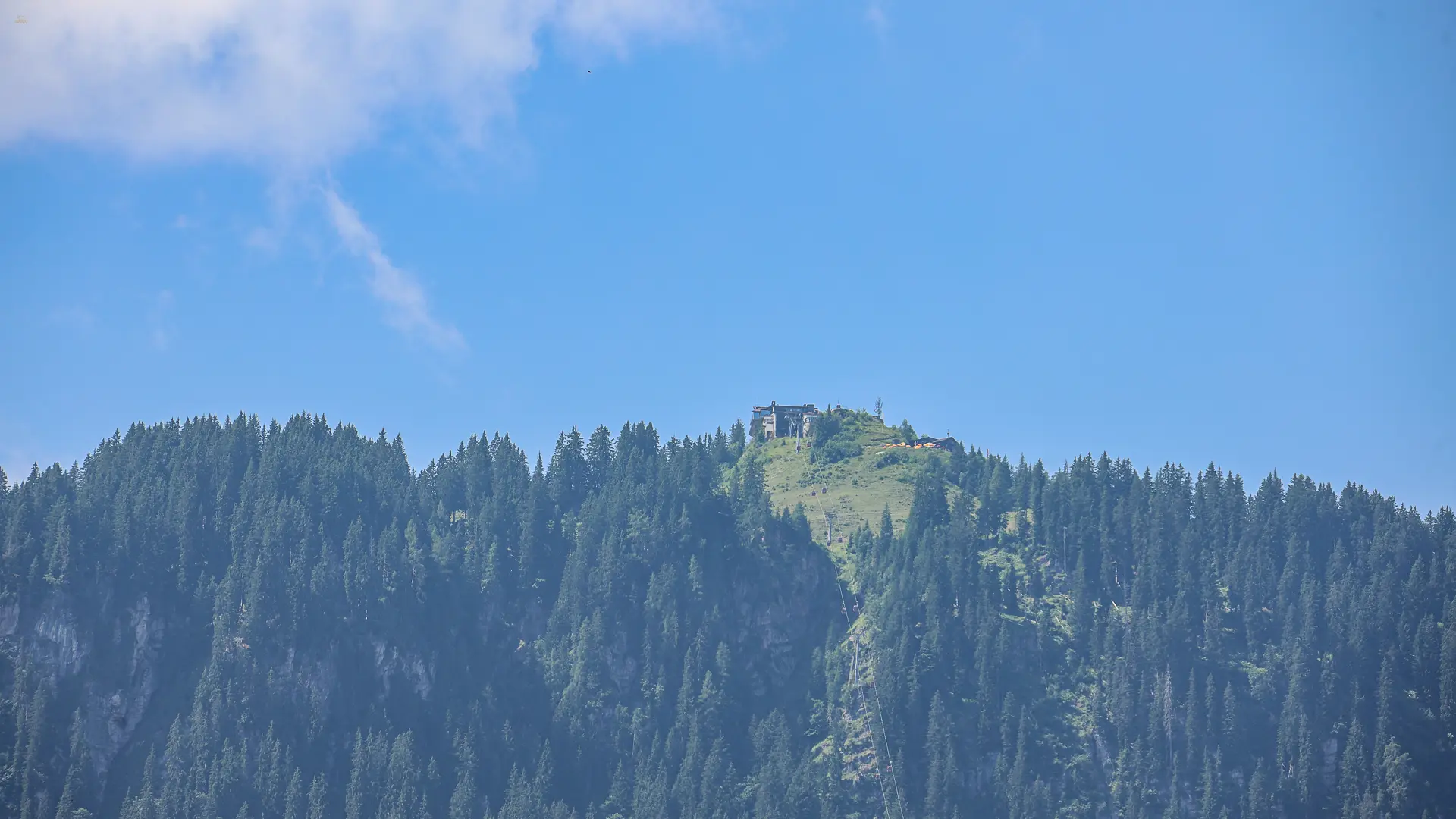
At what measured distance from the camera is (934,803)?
196250 millimetres

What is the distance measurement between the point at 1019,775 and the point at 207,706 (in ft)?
233

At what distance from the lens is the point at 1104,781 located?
200m

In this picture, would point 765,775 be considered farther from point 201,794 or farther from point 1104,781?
point 201,794

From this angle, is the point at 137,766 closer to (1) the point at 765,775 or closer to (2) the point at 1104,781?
(1) the point at 765,775

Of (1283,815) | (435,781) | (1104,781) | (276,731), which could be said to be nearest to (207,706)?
(276,731)

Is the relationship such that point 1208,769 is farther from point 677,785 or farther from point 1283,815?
point 677,785

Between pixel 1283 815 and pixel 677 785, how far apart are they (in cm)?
5263

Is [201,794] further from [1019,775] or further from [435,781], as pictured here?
[1019,775]

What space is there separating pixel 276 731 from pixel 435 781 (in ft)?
48.2

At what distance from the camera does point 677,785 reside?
198m

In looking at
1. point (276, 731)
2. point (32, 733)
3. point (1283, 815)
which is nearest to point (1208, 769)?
point (1283, 815)

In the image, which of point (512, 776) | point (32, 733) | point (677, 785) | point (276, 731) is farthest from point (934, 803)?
point (32, 733)

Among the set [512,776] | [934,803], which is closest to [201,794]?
[512,776]

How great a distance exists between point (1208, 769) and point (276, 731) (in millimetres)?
81595
